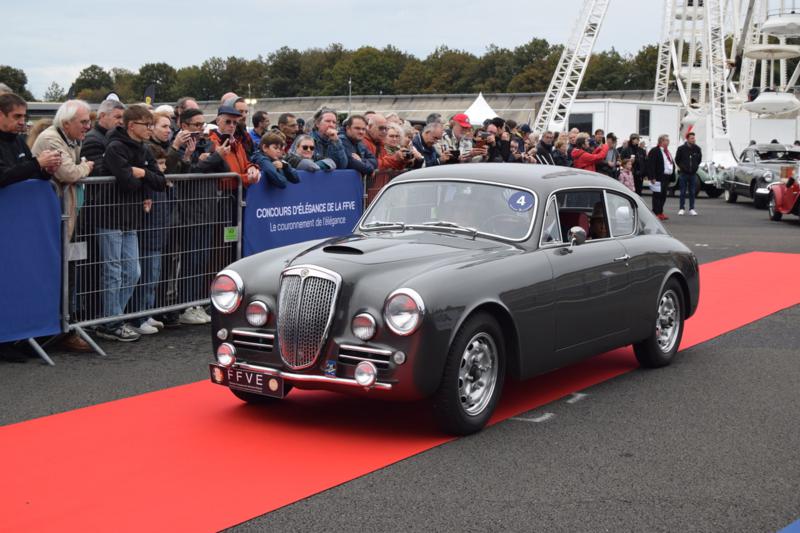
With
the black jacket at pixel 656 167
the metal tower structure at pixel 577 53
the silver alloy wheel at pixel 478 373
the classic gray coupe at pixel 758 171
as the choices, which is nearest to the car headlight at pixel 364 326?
the silver alloy wheel at pixel 478 373

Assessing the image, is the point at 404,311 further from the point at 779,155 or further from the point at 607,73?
the point at 607,73

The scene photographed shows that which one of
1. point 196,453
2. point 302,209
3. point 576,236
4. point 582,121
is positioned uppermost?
point 582,121

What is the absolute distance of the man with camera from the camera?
1179 cm

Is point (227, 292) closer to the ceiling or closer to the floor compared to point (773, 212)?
closer to the ceiling

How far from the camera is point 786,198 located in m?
23.4

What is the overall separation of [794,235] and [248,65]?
511ft

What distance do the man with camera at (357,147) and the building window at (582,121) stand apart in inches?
1049

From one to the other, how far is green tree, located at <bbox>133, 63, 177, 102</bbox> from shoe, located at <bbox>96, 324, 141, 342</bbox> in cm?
17079

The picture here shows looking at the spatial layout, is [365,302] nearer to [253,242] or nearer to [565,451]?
[565,451]

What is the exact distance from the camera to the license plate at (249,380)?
5.94m

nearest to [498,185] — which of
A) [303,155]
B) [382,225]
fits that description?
[382,225]

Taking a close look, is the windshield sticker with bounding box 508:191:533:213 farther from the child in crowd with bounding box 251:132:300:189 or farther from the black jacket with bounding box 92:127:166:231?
the child in crowd with bounding box 251:132:300:189

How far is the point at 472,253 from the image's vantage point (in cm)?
641

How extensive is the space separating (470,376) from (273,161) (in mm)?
5065
